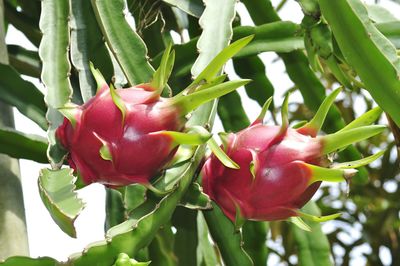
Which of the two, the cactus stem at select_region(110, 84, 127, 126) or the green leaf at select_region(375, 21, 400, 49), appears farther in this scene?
the green leaf at select_region(375, 21, 400, 49)

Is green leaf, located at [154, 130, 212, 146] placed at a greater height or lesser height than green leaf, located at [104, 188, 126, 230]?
greater

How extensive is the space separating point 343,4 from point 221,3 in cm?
22

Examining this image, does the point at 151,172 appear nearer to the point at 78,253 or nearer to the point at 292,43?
the point at 78,253

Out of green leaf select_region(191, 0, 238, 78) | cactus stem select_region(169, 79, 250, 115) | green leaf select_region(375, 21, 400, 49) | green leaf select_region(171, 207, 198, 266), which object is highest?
cactus stem select_region(169, 79, 250, 115)

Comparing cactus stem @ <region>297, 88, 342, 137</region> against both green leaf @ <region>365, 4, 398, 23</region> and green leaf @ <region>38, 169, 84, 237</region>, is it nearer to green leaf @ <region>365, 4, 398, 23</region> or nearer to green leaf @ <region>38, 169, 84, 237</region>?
green leaf @ <region>38, 169, 84, 237</region>

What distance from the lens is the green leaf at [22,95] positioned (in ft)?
3.84

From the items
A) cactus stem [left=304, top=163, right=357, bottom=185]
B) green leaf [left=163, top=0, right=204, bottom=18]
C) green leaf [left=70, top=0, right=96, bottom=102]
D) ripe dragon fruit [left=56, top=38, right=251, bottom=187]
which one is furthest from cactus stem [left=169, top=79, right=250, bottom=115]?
green leaf [left=163, top=0, right=204, bottom=18]

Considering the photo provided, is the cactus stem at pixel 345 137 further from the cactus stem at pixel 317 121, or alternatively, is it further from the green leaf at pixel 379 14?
the green leaf at pixel 379 14

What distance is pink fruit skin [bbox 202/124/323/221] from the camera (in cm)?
84

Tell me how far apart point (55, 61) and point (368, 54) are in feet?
1.20

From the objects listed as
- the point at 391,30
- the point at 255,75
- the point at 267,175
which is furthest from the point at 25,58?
the point at 267,175

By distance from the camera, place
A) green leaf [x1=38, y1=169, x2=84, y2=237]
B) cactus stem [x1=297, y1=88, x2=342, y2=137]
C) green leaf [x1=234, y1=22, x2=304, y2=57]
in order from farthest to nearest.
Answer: green leaf [x1=234, y1=22, x2=304, y2=57] < cactus stem [x1=297, y1=88, x2=342, y2=137] < green leaf [x1=38, y1=169, x2=84, y2=237]

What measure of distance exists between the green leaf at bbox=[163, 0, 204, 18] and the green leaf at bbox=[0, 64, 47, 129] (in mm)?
230

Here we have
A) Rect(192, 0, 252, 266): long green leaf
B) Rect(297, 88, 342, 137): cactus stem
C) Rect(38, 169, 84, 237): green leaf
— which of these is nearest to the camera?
Rect(38, 169, 84, 237): green leaf
